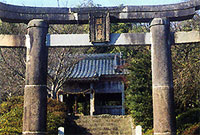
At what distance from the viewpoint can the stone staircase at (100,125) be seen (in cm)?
1592

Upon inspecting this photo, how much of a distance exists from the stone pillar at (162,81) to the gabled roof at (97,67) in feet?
39.5

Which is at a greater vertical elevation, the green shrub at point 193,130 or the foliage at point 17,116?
the foliage at point 17,116

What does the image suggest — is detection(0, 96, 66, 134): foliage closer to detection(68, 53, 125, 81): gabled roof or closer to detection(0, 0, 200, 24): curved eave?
detection(68, 53, 125, 81): gabled roof

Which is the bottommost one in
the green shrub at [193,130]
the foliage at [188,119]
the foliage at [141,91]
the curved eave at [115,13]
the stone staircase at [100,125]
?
the stone staircase at [100,125]

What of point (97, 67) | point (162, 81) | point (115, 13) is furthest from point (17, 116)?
point (97, 67)

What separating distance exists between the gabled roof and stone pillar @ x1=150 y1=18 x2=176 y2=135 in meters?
12.0

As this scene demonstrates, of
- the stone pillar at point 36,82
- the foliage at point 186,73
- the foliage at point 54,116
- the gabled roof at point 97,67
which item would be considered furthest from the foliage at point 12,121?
the gabled roof at point 97,67

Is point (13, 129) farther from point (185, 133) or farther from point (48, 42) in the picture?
point (185, 133)

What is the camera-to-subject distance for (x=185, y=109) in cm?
1463

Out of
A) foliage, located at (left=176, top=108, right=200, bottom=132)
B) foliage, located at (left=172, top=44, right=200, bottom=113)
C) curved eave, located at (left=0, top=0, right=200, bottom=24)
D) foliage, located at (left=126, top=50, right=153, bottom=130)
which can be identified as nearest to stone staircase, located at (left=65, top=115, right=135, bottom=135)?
foliage, located at (left=126, top=50, right=153, bottom=130)

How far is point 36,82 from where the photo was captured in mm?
7969

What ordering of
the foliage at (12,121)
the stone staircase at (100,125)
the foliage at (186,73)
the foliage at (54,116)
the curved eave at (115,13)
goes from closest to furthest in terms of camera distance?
the curved eave at (115,13) → the foliage at (186,73) → the foliage at (12,121) → the foliage at (54,116) → the stone staircase at (100,125)

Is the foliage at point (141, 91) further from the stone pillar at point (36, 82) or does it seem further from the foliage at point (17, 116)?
the stone pillar at point (36, 82)

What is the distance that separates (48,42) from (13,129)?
17.6 ft
